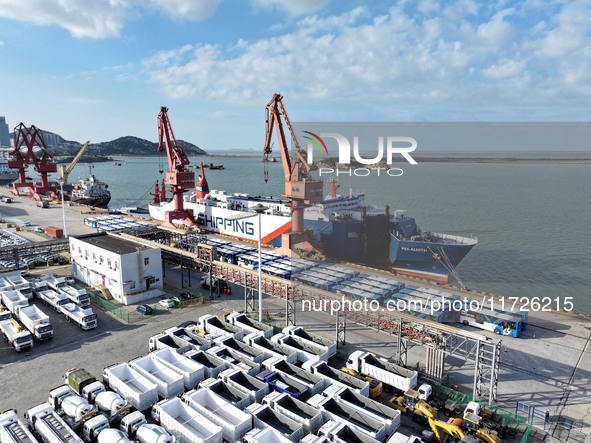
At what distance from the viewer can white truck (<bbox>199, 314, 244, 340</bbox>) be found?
2559 cm

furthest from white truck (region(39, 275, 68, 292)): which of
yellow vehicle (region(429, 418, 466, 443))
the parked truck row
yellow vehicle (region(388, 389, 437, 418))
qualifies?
yellow vehicle (region(429, 418, 466, 443))

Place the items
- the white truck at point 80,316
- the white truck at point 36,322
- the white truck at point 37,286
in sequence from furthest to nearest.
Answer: the white truck at point 37,286, the white truck at point 80,316, the white truck at point 36,322

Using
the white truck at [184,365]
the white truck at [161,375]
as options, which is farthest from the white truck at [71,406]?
the white truck at [184,365]

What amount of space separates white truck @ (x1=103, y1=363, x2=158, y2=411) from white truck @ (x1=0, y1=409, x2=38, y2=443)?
406cm

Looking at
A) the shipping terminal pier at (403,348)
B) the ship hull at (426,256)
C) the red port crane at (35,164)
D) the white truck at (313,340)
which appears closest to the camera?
the shipping terminal pier at (403,348)

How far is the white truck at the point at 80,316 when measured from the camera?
90.4ft

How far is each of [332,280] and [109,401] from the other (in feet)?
55.5

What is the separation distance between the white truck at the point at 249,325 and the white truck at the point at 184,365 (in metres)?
5.25

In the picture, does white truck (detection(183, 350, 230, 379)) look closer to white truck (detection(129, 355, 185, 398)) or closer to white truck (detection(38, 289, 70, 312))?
white truck (detection(129, 355, 185, 398))

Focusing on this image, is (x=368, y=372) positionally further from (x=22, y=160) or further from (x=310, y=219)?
(x=22, y=160)

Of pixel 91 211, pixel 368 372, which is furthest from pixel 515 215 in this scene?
pixel 91 211

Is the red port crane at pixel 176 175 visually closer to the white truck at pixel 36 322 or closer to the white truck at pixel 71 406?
the white truck at pixel 36 322

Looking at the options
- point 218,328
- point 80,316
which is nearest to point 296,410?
point 218,328

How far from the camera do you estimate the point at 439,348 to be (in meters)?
20.7
